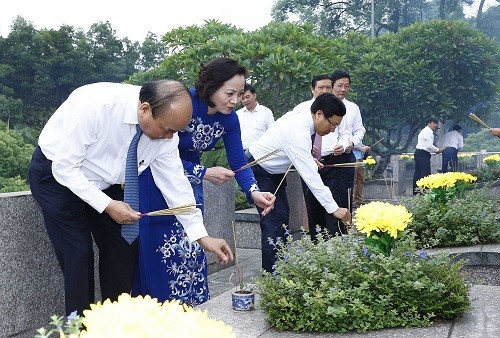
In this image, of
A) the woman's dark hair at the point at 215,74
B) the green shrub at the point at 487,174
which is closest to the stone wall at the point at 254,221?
the woman's dark hair at the point at 215,74

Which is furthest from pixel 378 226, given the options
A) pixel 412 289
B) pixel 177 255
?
pixel 177 255

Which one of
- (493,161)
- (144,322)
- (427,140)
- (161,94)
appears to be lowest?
(493,161)

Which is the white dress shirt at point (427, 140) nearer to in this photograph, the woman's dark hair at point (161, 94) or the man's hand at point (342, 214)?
the man's hand at point (342, 214)

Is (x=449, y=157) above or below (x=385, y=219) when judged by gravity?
below

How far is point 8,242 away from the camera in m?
4.04

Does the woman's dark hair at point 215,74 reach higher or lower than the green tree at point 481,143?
higher

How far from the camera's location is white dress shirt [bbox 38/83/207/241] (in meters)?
3.48

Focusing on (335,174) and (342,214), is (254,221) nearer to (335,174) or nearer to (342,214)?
(335,174)

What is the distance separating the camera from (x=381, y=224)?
3811 millimetres

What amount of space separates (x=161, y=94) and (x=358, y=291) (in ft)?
4.07

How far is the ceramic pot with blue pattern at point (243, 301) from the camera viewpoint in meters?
3.75

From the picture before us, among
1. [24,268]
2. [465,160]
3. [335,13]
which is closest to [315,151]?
[24,268]

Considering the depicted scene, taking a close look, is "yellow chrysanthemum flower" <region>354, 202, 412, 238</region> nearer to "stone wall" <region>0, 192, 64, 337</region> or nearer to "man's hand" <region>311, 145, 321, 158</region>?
"stone wall" <region>0, 192, 64, 337</region>

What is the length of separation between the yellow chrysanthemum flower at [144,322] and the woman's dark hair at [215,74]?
117 inches
